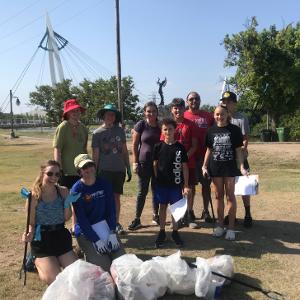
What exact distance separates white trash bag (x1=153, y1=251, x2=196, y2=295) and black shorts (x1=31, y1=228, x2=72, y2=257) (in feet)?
3.37

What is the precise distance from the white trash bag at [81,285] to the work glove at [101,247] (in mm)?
632

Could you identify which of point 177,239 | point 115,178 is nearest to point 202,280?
point 177,239

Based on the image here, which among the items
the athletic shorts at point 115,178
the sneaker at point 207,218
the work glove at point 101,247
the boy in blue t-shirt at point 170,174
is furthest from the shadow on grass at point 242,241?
the work glove at point 101,247

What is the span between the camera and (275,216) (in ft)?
24.4

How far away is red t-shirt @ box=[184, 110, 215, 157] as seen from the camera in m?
6.57

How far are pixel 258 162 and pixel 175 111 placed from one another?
10.9 m

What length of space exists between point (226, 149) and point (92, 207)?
194 centimetres

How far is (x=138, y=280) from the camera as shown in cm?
399

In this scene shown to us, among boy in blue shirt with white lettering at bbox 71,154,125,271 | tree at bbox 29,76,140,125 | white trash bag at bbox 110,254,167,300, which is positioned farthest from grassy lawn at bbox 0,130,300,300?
tree at bbox 29,76,140,125

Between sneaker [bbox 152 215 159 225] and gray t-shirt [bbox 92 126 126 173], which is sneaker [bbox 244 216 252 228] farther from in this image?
gray t-shirt [bbox 92 126 126 173]

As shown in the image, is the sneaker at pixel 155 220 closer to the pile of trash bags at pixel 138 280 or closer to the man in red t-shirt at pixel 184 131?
the man in red t-shirt at pixel 184 131

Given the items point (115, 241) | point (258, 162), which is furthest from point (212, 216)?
point (258, 162)

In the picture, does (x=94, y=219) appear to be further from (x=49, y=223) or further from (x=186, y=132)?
(x=186, y=132)

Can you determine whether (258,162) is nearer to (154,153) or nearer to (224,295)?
(154,153)
